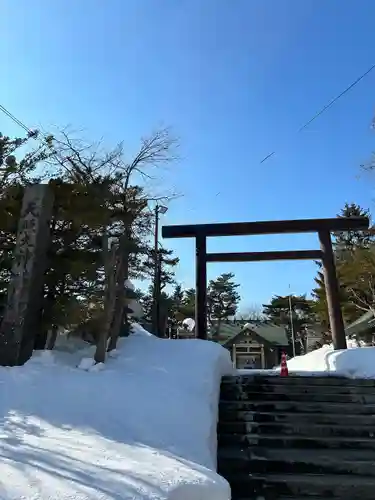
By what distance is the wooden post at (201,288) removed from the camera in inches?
408

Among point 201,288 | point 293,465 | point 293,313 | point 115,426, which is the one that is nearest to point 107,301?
point 115,426

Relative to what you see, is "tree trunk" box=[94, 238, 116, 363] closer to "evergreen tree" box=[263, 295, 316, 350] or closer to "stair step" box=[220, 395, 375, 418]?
"stair step" box=[220, 395, 375, 418]

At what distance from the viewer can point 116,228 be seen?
355 inches

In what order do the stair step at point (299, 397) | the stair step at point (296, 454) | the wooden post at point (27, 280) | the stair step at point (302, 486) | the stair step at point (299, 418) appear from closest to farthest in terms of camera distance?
the stair step at point (302, 486), the stair step at point (296, 454), the stair step at point (299, 418), the stair step at point (299, 397), the wooden post at point (27, 280)

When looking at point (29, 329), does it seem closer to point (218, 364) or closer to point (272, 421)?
point (218, 364)

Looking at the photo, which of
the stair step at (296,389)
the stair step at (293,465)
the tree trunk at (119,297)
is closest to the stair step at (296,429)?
the stair step at (293,465)

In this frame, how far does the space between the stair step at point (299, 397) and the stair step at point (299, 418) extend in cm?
45

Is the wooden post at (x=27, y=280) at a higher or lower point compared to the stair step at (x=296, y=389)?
higher

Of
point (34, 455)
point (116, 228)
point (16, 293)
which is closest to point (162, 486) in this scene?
point (34, 455)

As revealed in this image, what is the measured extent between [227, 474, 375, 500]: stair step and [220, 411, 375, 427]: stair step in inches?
42.9

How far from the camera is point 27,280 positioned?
6574 mm

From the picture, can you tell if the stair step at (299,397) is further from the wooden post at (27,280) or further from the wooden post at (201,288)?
the wooden post at (201,288)

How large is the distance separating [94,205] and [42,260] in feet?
5.05

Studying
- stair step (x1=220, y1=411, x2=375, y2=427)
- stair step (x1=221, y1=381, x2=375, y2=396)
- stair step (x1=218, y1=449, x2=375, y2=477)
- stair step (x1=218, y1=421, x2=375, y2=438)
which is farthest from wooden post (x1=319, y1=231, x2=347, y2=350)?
stair step (x1=218, y1=449, x2=375, y2=477)
